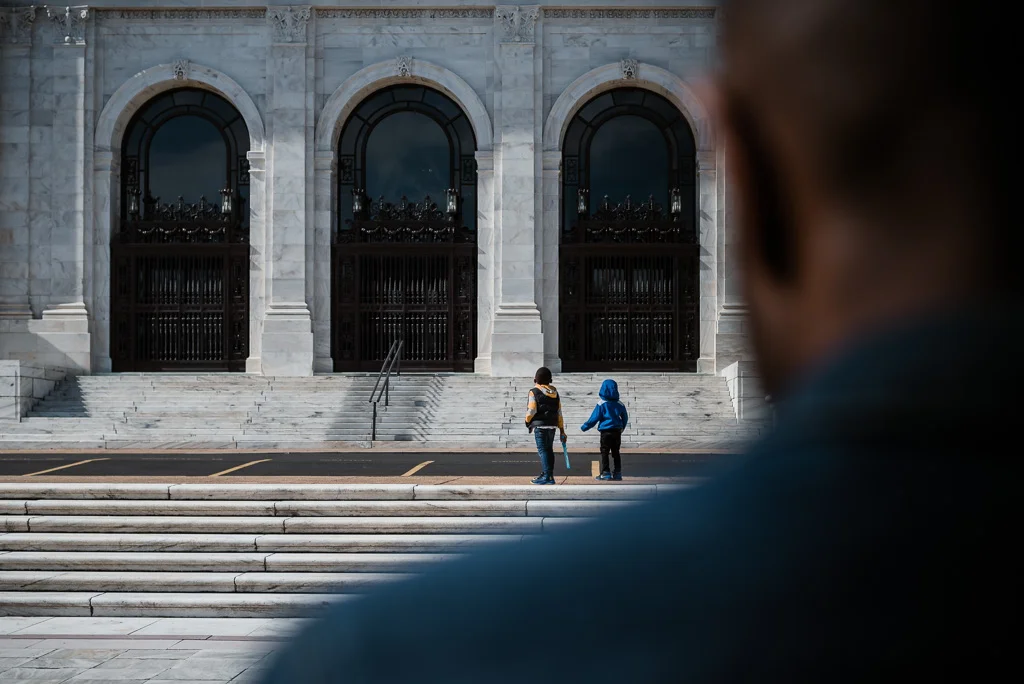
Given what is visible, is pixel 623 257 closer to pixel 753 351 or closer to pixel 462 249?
pixel 462 249

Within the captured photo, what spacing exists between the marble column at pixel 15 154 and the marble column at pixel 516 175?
11691 mm

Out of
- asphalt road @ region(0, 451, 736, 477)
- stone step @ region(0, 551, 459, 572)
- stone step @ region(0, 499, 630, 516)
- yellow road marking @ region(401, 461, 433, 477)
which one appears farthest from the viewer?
asphalt road @ region(0, 451, 736, 477)

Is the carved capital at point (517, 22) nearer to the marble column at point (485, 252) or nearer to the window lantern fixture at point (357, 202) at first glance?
the marble column at point (485, 252)

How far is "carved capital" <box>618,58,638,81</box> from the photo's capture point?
2883cm

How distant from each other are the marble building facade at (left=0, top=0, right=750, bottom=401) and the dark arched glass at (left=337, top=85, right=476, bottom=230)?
0.45m

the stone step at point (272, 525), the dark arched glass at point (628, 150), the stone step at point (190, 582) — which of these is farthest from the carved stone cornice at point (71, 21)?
the stone step at point (190, 582)

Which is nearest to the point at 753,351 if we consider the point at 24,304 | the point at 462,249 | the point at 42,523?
the point at 42,523

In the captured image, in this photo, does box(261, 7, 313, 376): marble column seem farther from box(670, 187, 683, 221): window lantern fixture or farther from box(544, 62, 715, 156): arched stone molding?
box(670, 187, 683, 221): window lantern fixture

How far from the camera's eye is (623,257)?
29.1 metres

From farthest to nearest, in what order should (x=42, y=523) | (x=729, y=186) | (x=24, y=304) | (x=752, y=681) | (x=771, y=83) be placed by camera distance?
(x=24, y=304) < (x=42, y=523) < (x=729, y=186) < (x=771, y=83) < (x=752, y=681)

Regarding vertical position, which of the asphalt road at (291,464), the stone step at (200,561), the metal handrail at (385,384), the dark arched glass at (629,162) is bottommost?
the stone step at (200,561)

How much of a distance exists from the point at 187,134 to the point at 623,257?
11682 millimetres

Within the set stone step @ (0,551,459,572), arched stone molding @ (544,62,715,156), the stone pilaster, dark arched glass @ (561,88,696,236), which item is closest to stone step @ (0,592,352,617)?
stone step @ (0,551,459,572)

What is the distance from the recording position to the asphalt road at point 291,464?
14.8 meters
